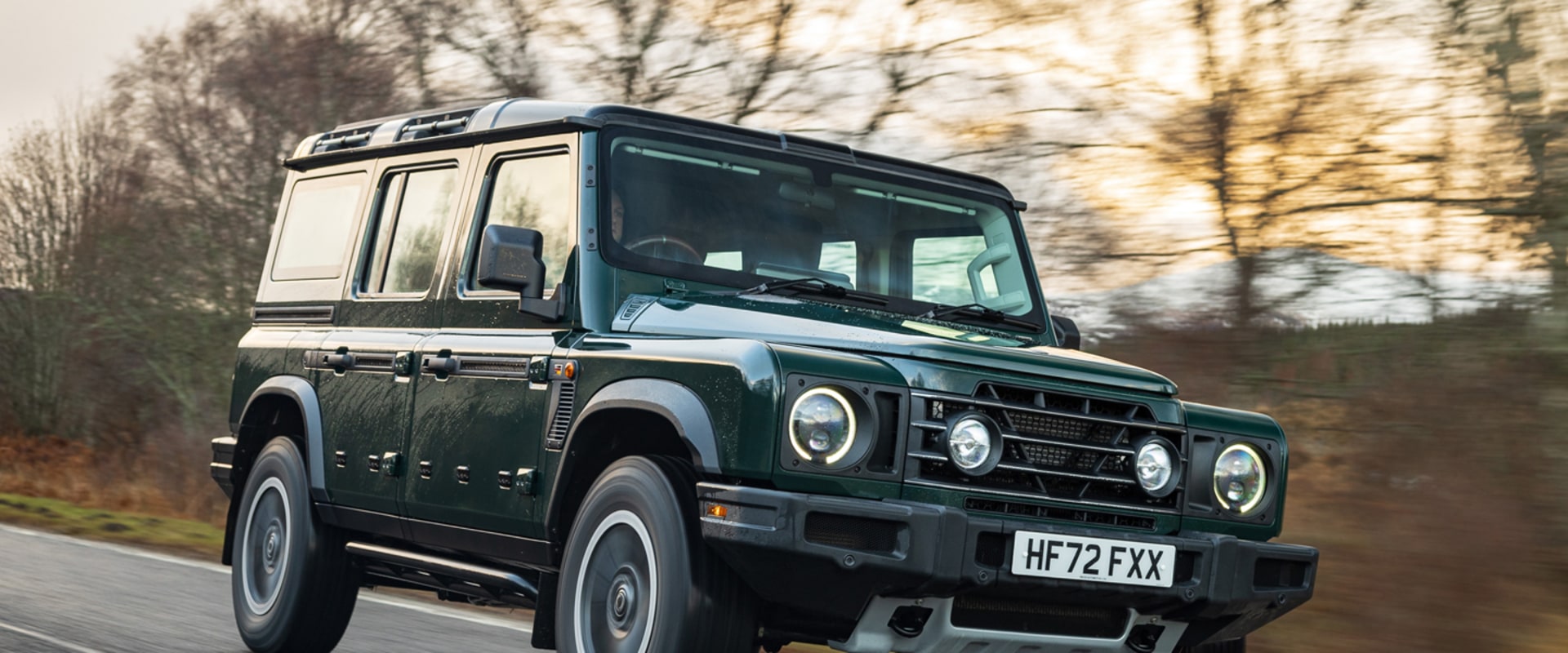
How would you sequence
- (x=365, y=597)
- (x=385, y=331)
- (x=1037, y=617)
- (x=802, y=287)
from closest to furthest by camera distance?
(x=1037, y=617)
(x=802, y=287)
(x=385, y=331)
(x=365, y=597)

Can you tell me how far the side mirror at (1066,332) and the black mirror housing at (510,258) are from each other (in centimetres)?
201

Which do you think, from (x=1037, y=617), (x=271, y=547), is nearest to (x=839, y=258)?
(x=1037, y=617)

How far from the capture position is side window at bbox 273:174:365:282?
7371mm

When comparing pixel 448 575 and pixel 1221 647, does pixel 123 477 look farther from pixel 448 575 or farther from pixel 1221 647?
pixel 1221 647

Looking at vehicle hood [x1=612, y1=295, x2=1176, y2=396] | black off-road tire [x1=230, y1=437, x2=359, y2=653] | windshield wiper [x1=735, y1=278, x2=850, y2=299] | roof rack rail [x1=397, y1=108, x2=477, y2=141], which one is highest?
roof rack rail [x1=397, y1=108, x2=477, y2=141]

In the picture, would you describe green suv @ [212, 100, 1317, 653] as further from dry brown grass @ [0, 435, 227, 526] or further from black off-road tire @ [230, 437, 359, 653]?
dry brown grass @ [0, 435, 227, 526]

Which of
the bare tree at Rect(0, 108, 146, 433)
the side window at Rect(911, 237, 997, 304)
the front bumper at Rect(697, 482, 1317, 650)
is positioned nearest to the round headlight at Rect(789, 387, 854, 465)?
the front bumper at Rect(697, 482, 1317, 650)

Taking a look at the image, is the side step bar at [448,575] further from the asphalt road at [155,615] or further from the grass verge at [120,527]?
the grass verge at [120,527]

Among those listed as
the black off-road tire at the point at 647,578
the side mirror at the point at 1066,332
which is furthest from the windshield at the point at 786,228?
the black off-road tire at the point at 647,578

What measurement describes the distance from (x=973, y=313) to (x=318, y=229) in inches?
130

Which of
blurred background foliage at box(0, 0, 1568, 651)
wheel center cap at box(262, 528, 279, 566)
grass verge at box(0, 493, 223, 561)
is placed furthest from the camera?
grass verge at box(0, 493, 223, 561)

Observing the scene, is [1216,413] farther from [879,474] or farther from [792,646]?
[792,646]

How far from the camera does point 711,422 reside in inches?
180

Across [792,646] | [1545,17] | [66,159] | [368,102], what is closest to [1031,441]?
[792,646]
